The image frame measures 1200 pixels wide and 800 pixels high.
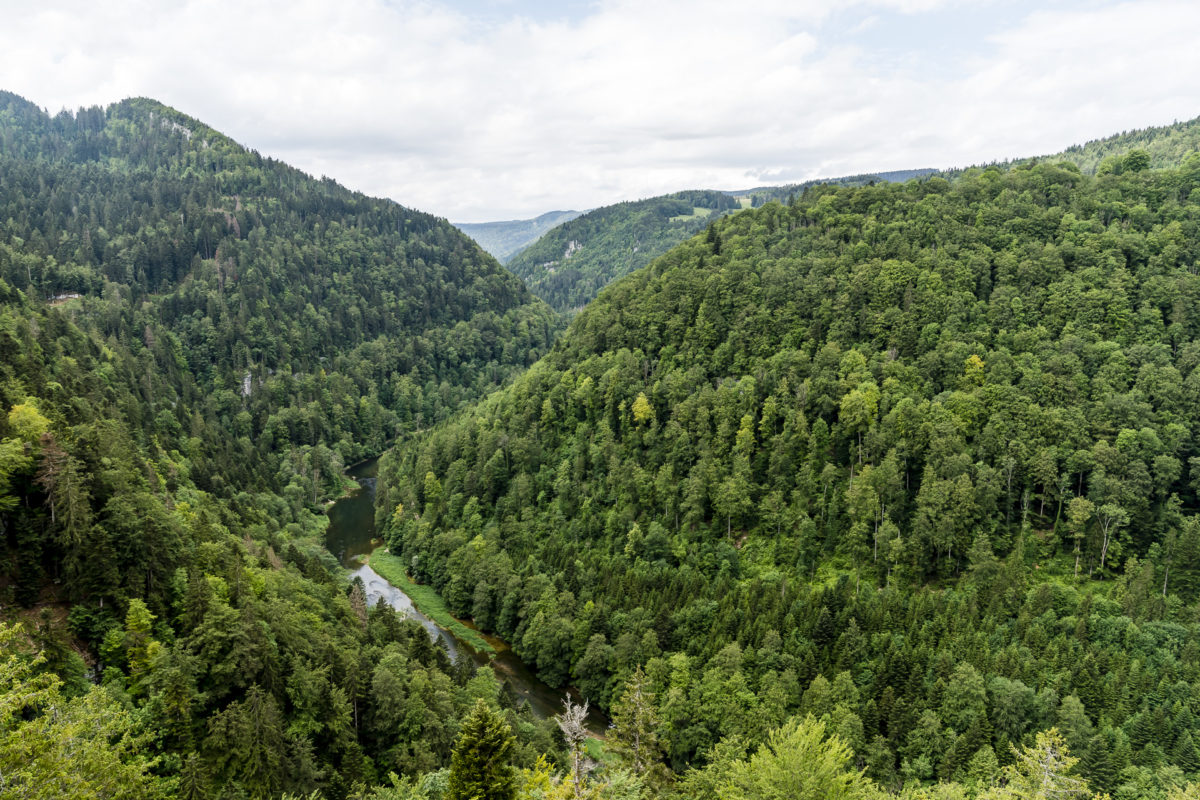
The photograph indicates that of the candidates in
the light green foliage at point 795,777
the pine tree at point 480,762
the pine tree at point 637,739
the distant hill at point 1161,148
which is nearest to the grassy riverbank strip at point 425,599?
the pine tree at point 637,739

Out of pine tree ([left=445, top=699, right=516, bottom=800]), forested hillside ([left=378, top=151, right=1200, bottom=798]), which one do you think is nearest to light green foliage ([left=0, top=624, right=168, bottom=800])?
pine tree ([left=445, top=699, right=516, bottom=800])

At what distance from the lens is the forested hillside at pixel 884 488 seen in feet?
199

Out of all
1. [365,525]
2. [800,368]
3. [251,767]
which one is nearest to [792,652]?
[800,368]

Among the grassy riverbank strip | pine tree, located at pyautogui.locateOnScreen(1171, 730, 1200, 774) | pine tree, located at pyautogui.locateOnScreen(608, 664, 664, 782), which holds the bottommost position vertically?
the grassy riverbank strip

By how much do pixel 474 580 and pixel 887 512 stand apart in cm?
5619

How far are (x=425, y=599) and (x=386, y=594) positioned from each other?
6689mm

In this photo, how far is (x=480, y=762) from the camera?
27406 millimetres

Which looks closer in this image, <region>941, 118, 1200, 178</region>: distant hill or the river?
the river

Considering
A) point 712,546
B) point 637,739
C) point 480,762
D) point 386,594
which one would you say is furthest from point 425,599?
point 480,762

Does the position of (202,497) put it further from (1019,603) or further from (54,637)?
(1019,603)

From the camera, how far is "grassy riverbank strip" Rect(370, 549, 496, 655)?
90.5 meters

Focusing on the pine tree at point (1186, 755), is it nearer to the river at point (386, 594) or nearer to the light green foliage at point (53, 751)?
the river at point (386, 594)

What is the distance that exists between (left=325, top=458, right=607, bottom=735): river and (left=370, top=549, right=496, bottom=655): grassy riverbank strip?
30.2 inches

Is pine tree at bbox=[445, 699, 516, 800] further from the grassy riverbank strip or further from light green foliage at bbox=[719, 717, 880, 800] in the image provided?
the grassy riverbank strip
